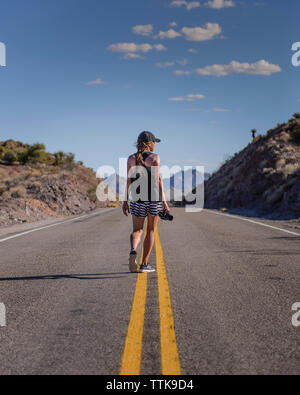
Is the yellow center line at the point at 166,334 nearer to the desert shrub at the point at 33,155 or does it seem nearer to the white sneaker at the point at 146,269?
the white sneaker at the point at 146,269

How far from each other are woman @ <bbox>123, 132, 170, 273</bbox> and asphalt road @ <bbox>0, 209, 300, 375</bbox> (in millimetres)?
886

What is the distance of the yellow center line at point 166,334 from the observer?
3410mm

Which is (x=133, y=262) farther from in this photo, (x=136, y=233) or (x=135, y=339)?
(x=135, y=339)

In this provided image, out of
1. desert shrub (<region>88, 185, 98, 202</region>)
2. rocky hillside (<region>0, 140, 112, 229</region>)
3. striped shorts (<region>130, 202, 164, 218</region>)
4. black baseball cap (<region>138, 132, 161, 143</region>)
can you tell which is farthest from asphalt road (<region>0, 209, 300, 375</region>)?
desert shrub (<region>88, 185, 98, 202</region>)

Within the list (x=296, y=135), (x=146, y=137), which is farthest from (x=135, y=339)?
(x=296, y=135)

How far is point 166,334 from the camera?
13.6ft

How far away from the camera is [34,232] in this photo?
14.0 meters

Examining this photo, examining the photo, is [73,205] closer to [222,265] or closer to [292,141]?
[292,141]

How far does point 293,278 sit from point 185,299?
2161 millimetres

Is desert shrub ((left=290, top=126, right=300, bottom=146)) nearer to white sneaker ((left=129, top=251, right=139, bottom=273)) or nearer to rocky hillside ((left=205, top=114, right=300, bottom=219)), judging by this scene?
rocky hillside ((left=205, top=114, right=300, bottom=219))

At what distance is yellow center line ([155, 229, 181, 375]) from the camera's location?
341cm

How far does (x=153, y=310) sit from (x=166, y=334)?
33.4 inches

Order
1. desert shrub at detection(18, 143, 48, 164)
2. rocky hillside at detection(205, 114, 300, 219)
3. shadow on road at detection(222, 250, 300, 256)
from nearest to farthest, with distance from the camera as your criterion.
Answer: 1. shadow on road at detection(222, 250, 300, 256)
2. rocky hillside at detection(205, 114, 300, 219)
3. desert shrub at detection(18, 143, 48, 164)
